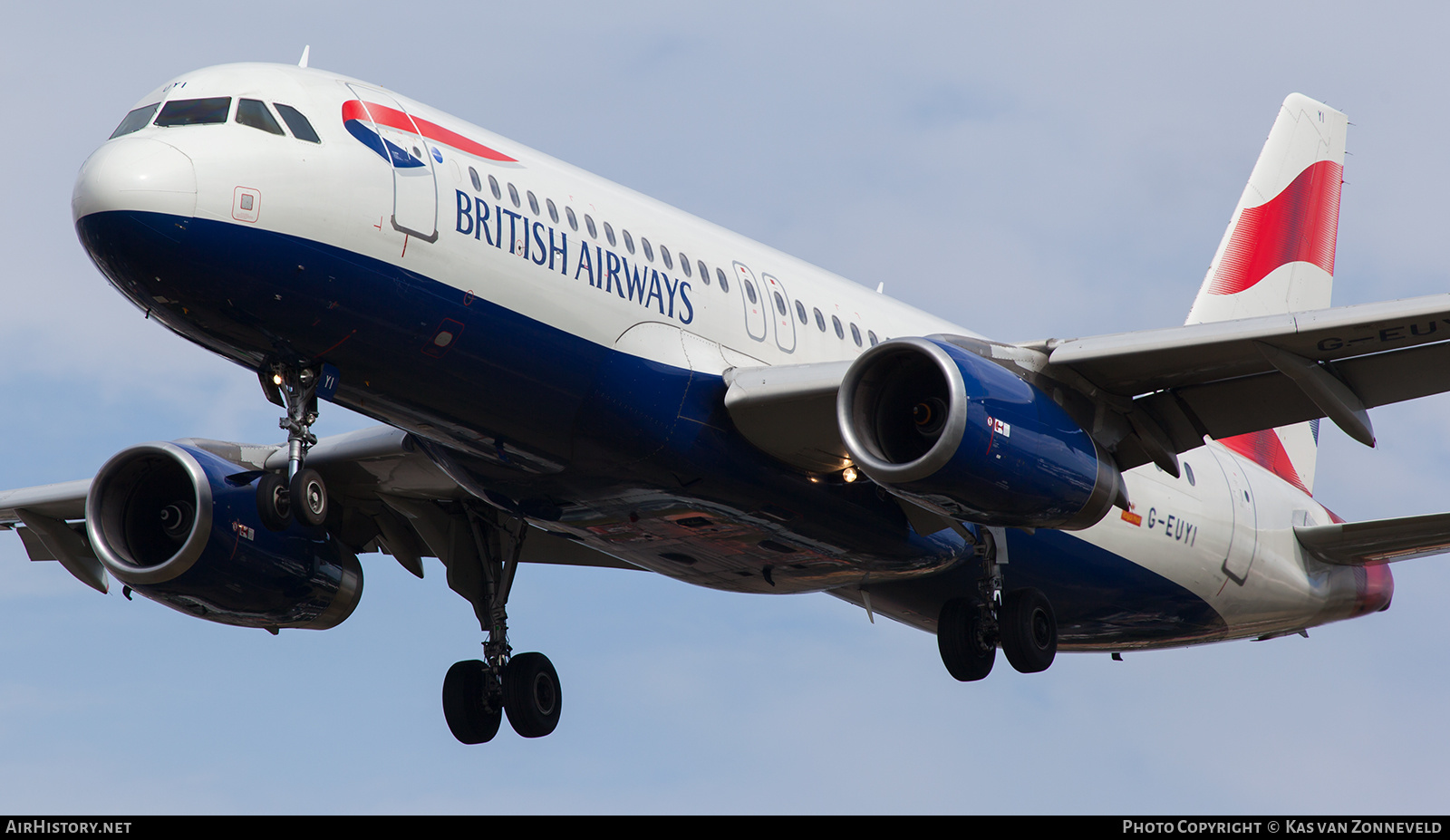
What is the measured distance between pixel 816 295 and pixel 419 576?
25.3 ft

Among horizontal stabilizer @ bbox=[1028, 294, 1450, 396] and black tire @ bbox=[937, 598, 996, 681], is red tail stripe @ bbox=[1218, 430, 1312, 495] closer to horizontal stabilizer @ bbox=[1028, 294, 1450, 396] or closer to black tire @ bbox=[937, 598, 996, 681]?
black tire @ bbox=[937, 598, 996, 681]

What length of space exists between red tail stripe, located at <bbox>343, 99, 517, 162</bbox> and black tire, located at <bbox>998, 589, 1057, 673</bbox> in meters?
9.10

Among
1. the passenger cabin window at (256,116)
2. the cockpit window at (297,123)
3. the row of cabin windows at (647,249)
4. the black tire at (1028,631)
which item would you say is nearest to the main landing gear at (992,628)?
the black tire at (1028,631)

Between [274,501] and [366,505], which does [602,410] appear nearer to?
[274,501]

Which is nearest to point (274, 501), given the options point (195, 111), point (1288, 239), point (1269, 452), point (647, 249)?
point (195, 111)

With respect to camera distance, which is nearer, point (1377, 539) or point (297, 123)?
point (297, 123)

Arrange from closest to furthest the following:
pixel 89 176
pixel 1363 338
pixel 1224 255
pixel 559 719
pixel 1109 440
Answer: pixel 89 176 → pixel 1363 338 → pixel 1109 440 → pixel 559 719 → pixel 1224 255

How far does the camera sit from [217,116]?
682 inches

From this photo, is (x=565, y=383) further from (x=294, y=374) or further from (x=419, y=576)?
(x=419, y=576)

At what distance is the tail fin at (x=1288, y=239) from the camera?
30.5 meters

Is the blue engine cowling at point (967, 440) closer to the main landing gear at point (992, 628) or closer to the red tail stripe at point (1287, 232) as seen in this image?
the main landing gear at point (992, 628)

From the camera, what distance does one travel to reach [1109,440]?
→ 20594mm

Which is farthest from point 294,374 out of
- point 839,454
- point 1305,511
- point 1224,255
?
point 1224,255

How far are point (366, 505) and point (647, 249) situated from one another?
7.19 meters
